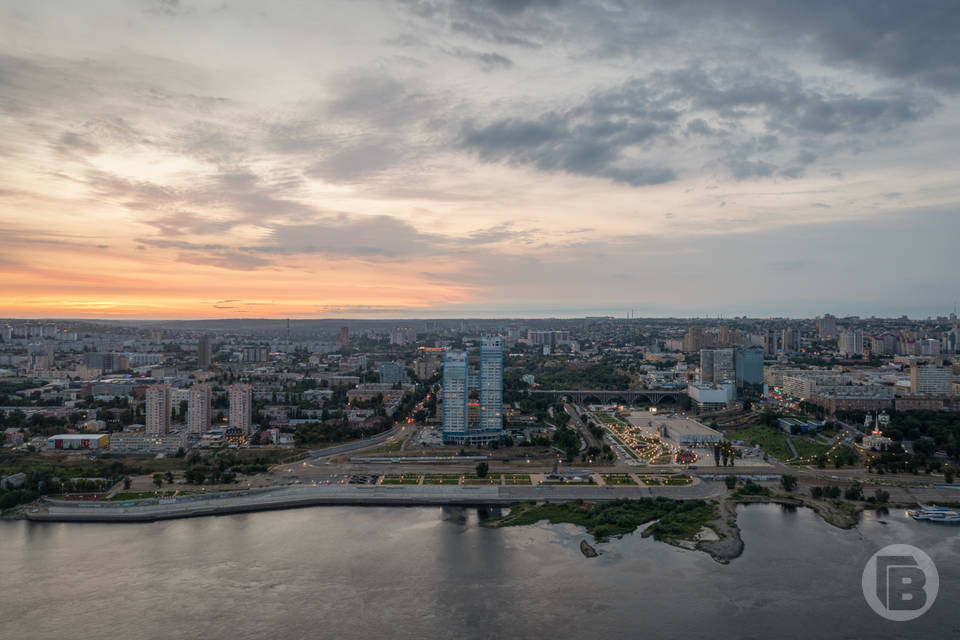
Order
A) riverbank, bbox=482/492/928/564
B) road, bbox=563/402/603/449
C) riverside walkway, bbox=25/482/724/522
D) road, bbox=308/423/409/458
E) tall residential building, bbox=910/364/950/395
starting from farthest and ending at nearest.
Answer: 1. tall residential building, bbox=910/364/950/395
2. road, bbox=563/402/603/449
3. road, bbox=308/423/409/458
4. riverside walkway, bbox=25/482/724/522
5. riverbank, bbox=482/492/928/564

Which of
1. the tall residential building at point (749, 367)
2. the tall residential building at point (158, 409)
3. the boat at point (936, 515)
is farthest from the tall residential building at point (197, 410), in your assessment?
the tall residential building at point (749, 367)

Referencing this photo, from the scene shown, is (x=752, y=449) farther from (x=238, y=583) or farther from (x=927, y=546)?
(x=238, y=583)

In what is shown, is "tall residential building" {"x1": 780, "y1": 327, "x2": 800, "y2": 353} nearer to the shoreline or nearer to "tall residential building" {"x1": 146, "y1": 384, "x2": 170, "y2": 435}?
the shoreline

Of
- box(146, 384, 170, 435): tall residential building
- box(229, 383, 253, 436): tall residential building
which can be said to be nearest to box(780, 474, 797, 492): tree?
box(229, 383, 253, 436): tall residential building

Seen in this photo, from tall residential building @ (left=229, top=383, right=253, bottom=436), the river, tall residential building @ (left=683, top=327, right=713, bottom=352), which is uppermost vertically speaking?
tall residential building @ (left=683, top=327, right=713, bottom=352)

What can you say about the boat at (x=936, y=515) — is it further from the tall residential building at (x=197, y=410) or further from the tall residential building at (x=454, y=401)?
the tall residential building at (x=197, y=410)

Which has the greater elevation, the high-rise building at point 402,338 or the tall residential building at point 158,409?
the high-rise building at point 402,338
